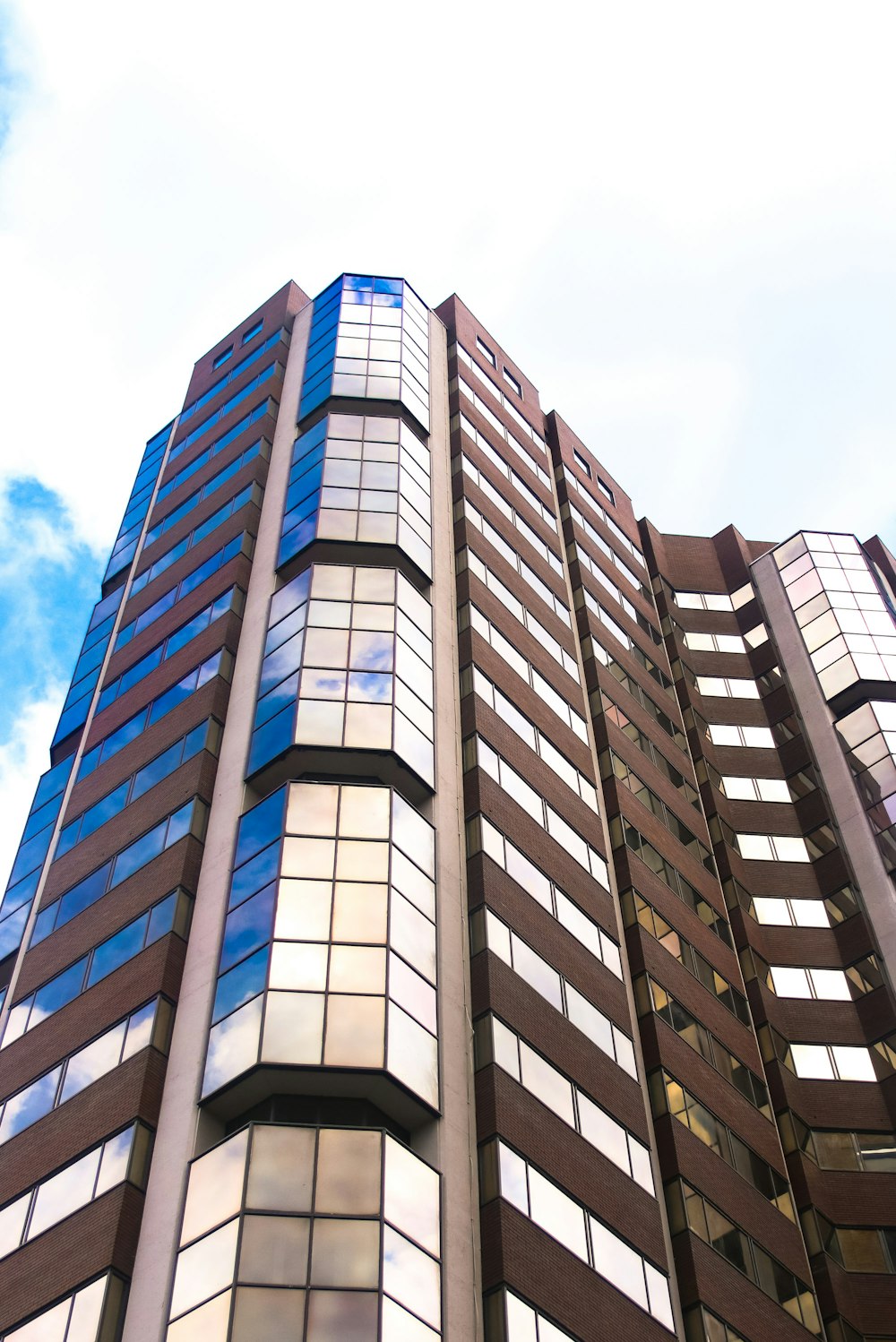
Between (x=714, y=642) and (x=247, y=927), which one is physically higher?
(x=714, y=642)

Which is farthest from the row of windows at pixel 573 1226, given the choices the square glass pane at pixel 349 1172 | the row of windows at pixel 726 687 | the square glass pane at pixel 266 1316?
the row of windows at pixel 726 687

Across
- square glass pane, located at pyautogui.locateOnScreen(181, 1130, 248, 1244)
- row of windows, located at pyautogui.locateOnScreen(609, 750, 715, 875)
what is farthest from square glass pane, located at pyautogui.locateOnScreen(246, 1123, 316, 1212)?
row of windows, located at pyautogui.locateOnScreen(609, 750, 715, 875)

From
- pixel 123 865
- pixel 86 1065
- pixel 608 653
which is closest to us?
pixel 86 1065

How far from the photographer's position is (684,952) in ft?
160

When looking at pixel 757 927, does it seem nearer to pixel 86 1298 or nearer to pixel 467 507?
pixel 467 507

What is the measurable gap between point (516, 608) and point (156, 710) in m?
14.7

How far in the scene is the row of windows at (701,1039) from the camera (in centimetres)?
4409

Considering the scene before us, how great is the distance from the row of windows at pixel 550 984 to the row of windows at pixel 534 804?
5.98m

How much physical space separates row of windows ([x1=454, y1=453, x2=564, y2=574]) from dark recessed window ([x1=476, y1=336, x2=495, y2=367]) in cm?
1308

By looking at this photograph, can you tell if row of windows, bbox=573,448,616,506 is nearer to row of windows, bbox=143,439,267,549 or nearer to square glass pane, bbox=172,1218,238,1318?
row of windows, bbox=143,439,267,549

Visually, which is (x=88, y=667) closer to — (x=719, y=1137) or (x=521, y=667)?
(x=521, y=667)

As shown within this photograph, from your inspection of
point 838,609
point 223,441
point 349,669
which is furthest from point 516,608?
point 838,609

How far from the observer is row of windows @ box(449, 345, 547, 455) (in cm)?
6731

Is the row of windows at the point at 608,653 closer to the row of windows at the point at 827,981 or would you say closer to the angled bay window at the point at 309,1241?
the row of windows at the point at 827,981
